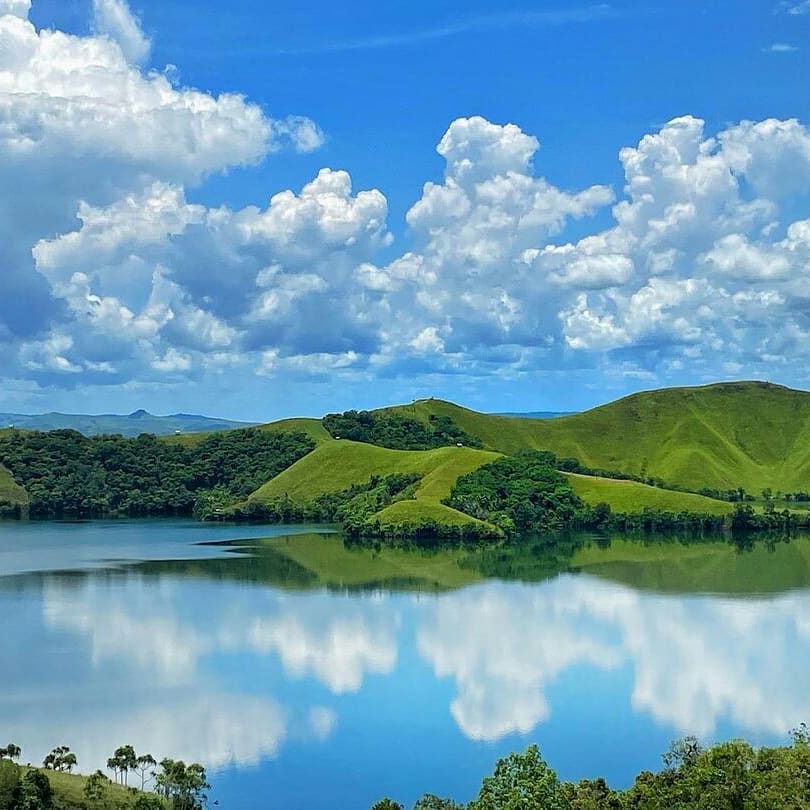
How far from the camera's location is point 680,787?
3100 centimetres

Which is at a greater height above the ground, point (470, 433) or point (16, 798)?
point (470, 433)

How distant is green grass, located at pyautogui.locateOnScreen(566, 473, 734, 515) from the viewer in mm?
132375

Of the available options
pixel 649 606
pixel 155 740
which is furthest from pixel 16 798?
pixel 649 606

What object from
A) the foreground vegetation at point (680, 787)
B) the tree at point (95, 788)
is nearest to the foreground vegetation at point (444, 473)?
the tree at point (95, 788)

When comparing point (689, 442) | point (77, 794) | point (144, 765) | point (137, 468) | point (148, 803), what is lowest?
point (144, 765)

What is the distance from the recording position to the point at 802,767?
3206cm

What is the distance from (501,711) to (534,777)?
20.5 m

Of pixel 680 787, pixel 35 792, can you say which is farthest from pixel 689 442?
pixel 35 792

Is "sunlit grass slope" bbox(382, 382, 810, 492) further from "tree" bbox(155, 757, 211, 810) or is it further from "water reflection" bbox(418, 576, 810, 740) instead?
"tree" bbox(155, 757, 211, 810)

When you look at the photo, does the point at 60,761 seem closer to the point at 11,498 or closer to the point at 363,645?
the point at 363,645

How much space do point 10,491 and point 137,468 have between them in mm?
20494

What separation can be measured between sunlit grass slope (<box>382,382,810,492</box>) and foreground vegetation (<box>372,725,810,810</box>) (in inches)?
5315

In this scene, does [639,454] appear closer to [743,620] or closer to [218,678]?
[743,620]

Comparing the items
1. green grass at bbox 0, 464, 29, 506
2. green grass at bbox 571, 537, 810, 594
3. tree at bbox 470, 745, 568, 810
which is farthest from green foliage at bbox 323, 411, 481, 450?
tree at bbox 470, 745, 568, 810
